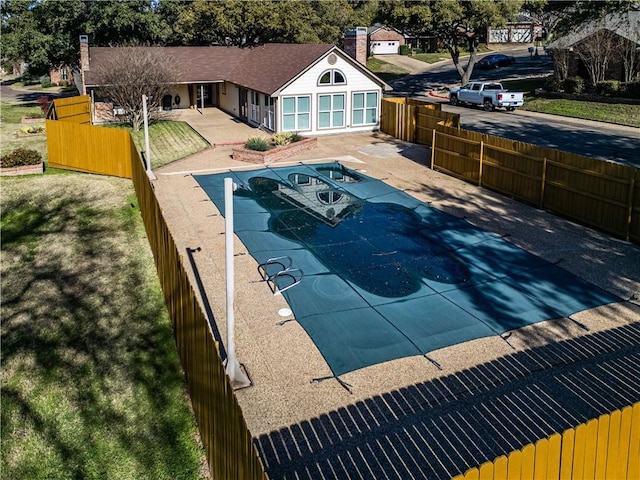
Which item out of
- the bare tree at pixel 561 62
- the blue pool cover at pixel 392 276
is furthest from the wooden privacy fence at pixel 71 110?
the bare tree at pixel 561 62

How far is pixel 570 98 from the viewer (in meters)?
42.0

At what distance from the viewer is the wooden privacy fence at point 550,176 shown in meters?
16.6

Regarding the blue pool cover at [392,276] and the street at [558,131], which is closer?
the blue pool cover at [392,276]

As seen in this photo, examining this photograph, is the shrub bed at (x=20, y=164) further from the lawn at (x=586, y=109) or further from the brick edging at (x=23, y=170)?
the lawn at (x=586, y=109)

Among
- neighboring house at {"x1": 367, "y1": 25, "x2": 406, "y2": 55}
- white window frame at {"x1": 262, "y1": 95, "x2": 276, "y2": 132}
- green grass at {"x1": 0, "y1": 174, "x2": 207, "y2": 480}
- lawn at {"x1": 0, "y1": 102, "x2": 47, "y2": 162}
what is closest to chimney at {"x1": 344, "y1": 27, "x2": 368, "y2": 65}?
white window frame at {"x1": 262, "y1": 95, "x2": 276, "y2": 132}

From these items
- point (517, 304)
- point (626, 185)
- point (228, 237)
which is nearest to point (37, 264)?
point (228, 237)

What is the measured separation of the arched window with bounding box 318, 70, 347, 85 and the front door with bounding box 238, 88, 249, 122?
6.22 metres

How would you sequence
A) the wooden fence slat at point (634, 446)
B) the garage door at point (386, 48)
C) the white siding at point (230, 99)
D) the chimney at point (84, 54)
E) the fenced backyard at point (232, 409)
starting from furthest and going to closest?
the garage door at point (386, 48), the white siding at point (230, 99), the chimney at point (84, 54), the wooden fence slat at point (634, 446), the fenced backyard at point (232, 409)

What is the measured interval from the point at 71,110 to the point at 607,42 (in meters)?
33.6

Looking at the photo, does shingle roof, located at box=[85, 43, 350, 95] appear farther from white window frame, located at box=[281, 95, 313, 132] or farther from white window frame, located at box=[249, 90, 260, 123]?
white window frame, located at box=[281, 95, 313, 132]

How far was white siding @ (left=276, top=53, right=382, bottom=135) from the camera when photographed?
106 ft

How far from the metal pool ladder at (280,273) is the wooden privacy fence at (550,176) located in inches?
343

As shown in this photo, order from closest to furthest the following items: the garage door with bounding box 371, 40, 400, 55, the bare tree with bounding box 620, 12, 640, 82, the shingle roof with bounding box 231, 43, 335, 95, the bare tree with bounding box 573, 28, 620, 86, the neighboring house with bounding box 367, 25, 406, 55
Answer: the shingle roof with bounding box 231, 43, 335, 95 < the bare tree with bounding box 620, 12, 640, 82 < the bare tree with bounding box 573, 28, 620, 86 < the neighboring house with bounding box 367, 25, 406, 55 < the garage door with bounding box 371, 40, 400, 55

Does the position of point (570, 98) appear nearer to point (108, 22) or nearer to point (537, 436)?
point (108, 22)
